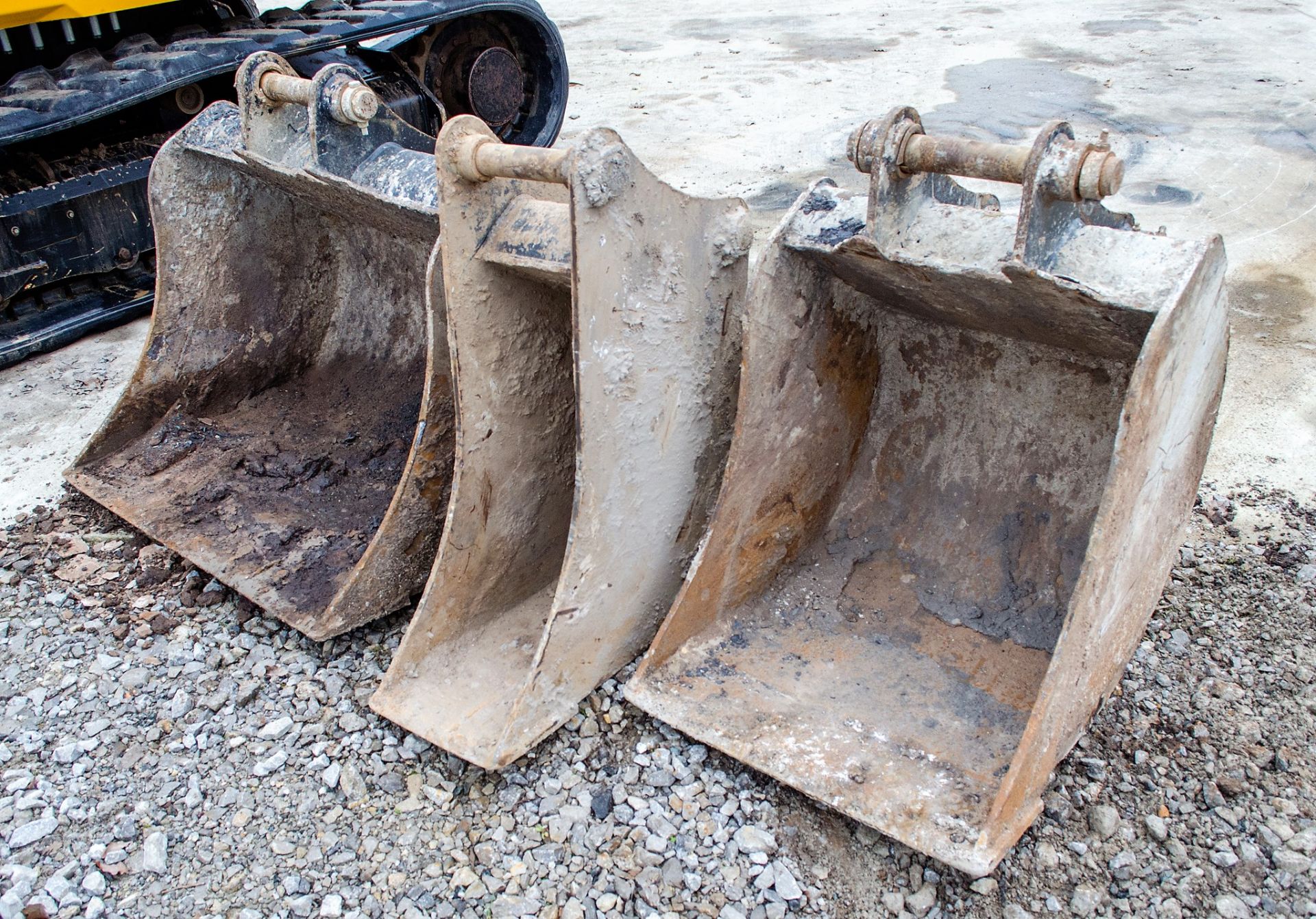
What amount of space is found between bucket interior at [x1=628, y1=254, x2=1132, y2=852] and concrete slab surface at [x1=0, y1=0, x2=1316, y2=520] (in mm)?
1024

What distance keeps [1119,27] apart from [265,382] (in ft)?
24.9

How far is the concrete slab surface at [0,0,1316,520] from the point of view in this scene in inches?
142

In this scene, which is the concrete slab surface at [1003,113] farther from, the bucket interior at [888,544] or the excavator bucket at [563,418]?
the excavator bucket at [563,418]

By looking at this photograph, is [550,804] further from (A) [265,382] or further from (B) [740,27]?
(B) [740,27]

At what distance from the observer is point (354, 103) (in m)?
2.60

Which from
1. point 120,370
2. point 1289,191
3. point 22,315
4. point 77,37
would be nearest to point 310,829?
point 120,370

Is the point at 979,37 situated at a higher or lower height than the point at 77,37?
lower

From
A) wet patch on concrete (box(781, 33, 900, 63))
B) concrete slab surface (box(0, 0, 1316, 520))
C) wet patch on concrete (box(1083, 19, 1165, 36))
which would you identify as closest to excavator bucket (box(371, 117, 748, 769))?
concrete slab surface (box(0, 0, 1316, 520))

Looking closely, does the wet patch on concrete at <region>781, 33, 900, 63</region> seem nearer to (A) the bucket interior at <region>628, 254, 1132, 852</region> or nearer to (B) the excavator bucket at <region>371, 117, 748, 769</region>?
(A) the bucket interior at <region>628, 254, 1132, 852</region>

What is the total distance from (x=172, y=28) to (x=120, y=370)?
155 centimetres

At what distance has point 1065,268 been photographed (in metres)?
1.81

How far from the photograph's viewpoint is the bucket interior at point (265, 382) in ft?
9.46

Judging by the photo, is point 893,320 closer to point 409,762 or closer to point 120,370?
point 409,762

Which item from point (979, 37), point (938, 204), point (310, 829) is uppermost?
point (938, 204)
